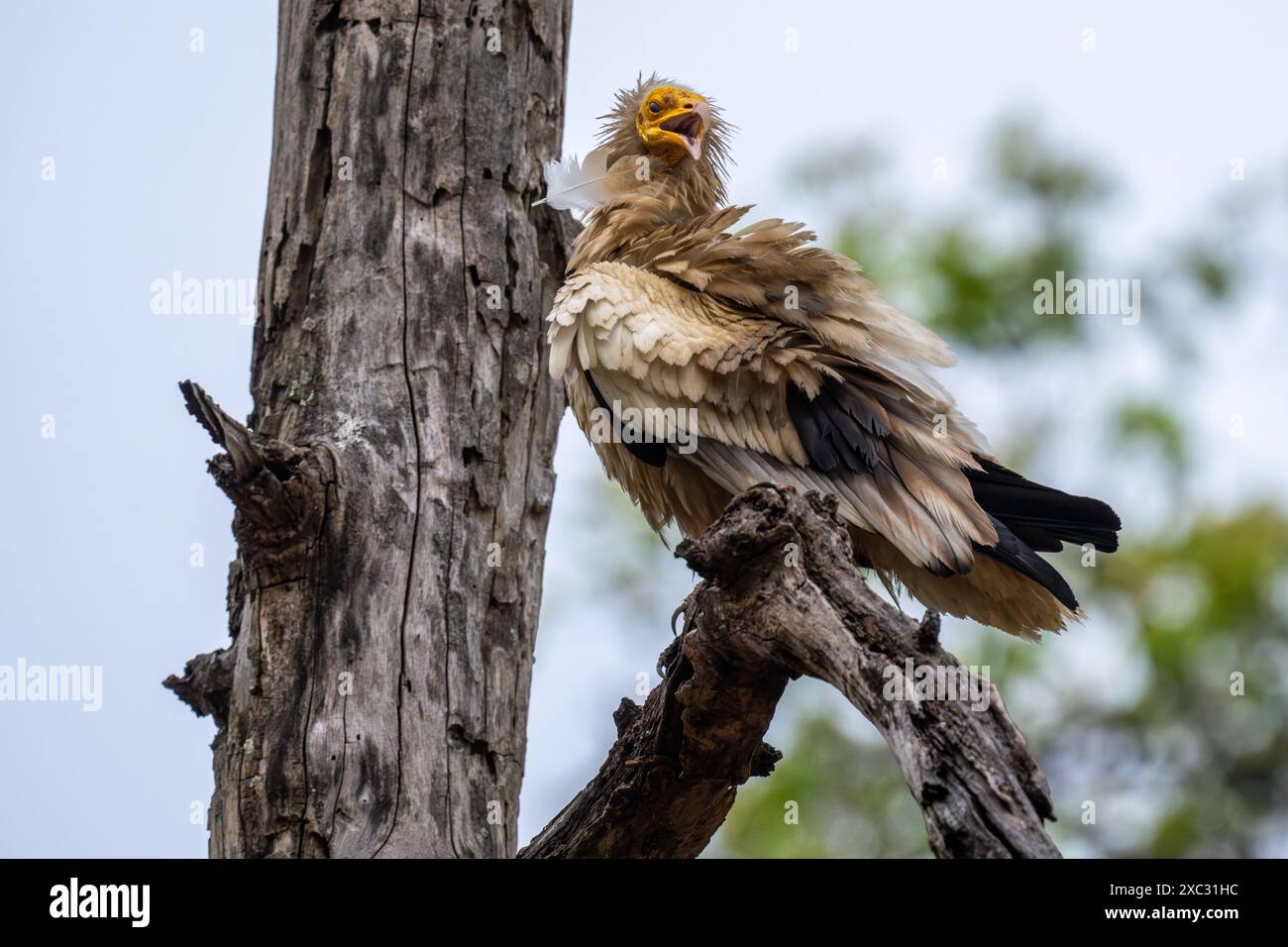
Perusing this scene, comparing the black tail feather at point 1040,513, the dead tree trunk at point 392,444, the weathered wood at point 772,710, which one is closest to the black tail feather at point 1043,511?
the black tail feather at point 1040,513

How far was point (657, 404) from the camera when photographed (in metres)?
4.94

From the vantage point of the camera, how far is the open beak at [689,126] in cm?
611

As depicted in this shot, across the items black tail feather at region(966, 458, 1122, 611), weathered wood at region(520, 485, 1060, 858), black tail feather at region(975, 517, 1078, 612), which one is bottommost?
weathered wood at region(520, 485, 1060, 858)

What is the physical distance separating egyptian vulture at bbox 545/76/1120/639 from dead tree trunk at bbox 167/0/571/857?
1.16ft

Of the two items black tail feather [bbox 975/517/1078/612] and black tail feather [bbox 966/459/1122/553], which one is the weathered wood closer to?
black tail feather [bbox 975/517/1078/612]

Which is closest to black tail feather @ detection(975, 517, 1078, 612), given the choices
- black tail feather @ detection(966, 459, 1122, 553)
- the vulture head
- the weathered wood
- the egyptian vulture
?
the egyptian vulture

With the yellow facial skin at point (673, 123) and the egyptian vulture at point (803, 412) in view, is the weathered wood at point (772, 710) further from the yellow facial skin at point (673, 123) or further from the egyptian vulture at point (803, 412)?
the yellow facial skin at point (673, 123)

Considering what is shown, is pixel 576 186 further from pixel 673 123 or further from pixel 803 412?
pixel 803 412

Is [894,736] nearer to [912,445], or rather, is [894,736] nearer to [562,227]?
[912,445]

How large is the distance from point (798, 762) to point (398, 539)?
6852mm

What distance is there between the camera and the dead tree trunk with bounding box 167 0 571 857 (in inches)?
169

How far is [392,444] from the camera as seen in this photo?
185 inches

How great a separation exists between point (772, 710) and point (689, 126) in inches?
132
